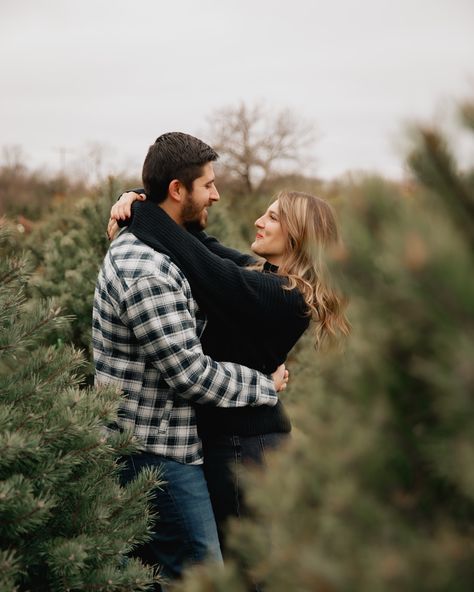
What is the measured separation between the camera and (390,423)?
109cm

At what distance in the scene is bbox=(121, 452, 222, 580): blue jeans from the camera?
2891 mm

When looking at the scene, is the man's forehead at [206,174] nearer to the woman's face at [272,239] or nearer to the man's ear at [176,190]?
the man's ear at [176,190]

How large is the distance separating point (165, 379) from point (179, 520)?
23.4 inches

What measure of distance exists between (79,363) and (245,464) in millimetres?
919

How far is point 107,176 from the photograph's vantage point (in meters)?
6.10

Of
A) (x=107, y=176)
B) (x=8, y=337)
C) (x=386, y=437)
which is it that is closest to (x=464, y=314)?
(x=386, y=437)

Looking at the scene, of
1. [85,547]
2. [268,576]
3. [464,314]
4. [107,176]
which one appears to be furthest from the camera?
[107,176]

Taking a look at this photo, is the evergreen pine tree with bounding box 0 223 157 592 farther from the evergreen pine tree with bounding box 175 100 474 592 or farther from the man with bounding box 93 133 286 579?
the evergreen pine tree with bounding box 175 100 474 592

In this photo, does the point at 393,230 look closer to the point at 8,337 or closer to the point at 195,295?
the point at 8,337

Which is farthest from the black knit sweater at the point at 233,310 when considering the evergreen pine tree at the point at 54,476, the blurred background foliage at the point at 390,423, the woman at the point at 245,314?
the blurred background foliage at the point at 390,423

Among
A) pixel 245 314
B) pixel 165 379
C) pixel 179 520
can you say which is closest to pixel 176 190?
pixel 245 314

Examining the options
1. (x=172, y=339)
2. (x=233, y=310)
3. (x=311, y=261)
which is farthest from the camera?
(x=311, y=261)

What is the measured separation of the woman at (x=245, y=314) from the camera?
2.99 m

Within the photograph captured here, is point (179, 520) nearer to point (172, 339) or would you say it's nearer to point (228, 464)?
point (228, 464)
